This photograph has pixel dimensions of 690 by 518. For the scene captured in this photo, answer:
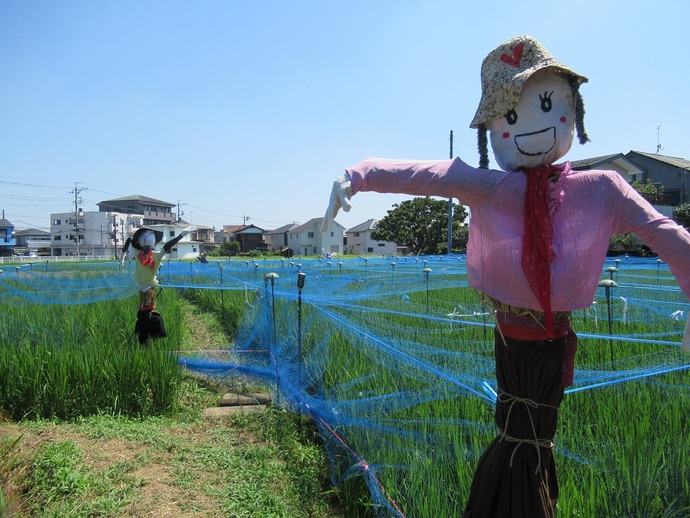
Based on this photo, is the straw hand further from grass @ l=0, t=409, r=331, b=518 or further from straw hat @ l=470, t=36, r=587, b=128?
grass @ l=0, t=409, r=331, b=518

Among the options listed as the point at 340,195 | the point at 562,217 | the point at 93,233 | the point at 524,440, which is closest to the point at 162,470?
the point at 524,440

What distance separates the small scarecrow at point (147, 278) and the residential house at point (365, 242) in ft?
160

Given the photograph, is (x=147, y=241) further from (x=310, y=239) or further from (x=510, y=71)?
(x=310, y=239)

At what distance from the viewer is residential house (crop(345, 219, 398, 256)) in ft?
182

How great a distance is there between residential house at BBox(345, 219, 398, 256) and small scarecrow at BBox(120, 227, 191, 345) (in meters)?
48.8

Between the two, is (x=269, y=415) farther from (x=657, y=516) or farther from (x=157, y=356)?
(x=657, y=516)

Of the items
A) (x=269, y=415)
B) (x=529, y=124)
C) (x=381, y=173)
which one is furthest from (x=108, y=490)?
(x=529, y=124)

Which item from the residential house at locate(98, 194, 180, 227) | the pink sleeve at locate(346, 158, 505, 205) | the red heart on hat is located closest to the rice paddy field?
the pink sleeve at locate(346, 158, 505, 205)

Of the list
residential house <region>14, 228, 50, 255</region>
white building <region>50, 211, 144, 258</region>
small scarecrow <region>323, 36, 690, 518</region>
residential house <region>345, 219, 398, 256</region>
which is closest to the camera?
small scarecrow <region>323, 36, 690, 518</region>

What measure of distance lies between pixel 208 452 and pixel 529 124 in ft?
9.69

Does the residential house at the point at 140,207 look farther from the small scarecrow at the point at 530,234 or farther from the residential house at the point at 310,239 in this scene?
the small scarecrow at the point at 530,234

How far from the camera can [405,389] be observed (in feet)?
9.77

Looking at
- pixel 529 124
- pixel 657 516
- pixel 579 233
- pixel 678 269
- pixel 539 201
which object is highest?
pixel 529 124

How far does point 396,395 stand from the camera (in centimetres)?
277
